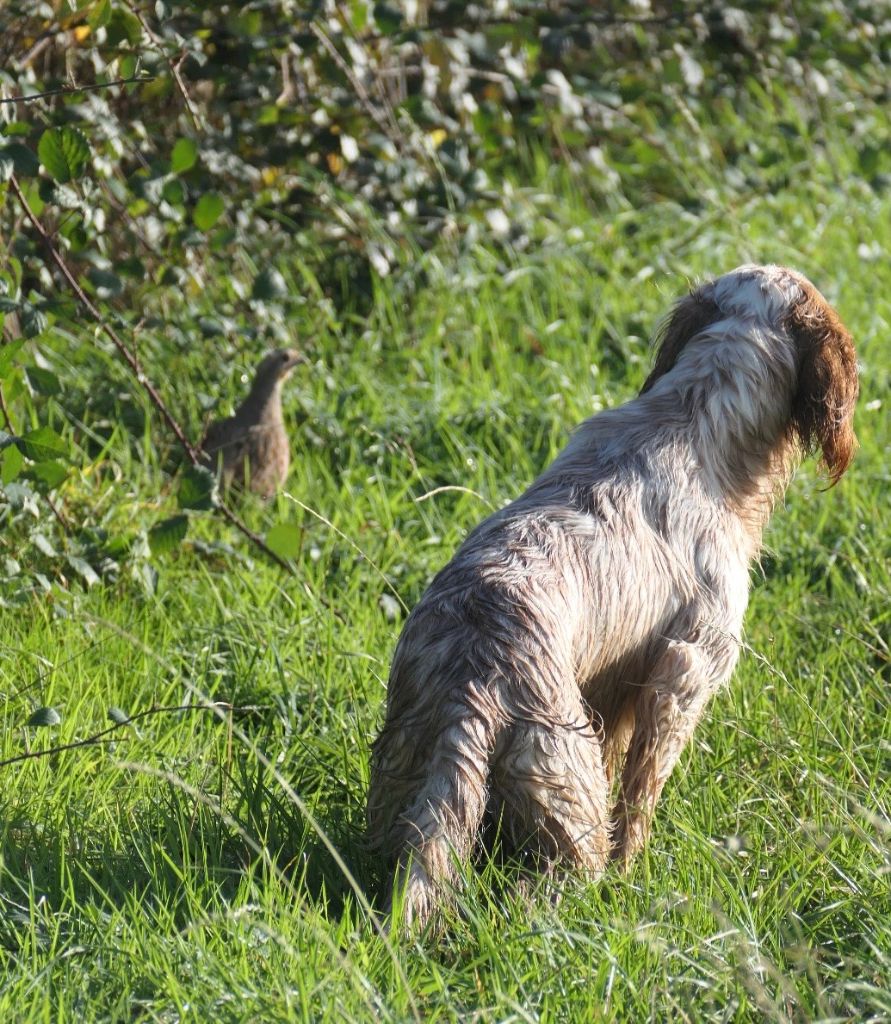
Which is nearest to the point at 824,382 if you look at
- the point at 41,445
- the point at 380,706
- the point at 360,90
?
the point at 380,706

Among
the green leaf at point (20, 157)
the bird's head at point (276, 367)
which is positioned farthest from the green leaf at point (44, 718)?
the bird's head at point (276, 367)

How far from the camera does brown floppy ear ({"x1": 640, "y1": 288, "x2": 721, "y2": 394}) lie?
3.66m

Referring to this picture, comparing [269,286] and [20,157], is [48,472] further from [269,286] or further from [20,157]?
[269,286]

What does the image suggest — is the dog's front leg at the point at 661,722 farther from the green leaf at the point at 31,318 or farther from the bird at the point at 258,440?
the bird at the point at 258,440

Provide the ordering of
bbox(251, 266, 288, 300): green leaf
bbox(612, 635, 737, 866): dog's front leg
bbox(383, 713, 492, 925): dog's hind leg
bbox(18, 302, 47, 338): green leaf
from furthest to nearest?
1. bbox(251, 266, 288, 300): green leaf
2. bbox(18, 302, 47, 338): green leaf
3. bbox(612, 635, 737, 866): dog's front leg
4. bbox(383, 713, 492, 925): dog's hind leg

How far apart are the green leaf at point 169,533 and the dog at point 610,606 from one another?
1.12m

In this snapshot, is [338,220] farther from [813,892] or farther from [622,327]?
[813,892]

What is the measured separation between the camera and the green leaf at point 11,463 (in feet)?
11.5

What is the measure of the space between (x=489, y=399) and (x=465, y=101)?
1499 mm

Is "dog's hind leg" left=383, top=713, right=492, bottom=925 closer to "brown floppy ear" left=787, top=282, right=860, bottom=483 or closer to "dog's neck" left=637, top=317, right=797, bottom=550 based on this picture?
"dog's neck" left=637, top=317, right=797, bottom=550

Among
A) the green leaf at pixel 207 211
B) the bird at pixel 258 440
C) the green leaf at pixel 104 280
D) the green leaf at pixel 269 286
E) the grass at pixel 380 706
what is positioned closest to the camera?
the grass at pixel 380 706

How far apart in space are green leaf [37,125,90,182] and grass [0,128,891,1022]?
1.22m

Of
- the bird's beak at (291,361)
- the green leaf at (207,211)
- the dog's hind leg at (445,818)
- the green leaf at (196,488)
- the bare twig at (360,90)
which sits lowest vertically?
the dog's hind leg at (445,818)

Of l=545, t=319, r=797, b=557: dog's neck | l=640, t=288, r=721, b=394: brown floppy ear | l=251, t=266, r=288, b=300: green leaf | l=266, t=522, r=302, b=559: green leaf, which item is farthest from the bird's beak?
l=545, t=319, r=797, b=557: dog's neck
